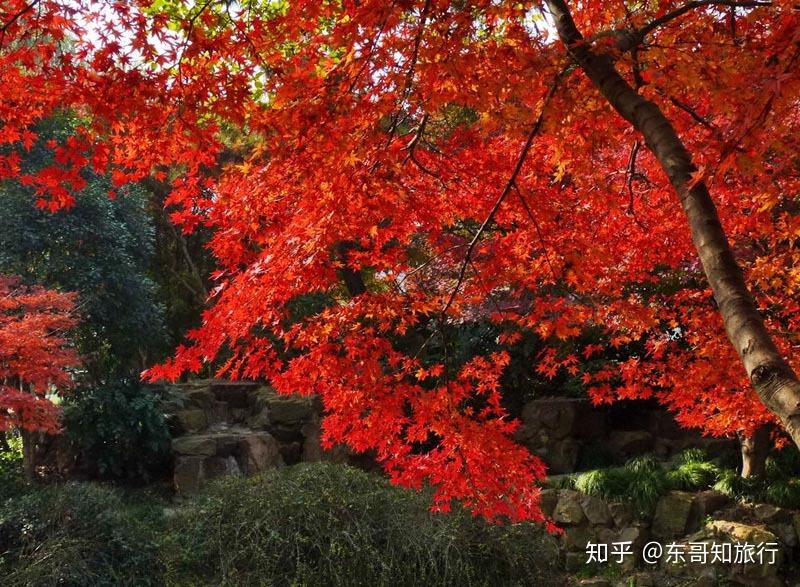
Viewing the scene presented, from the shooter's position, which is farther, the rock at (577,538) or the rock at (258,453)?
the rock at (258,453)

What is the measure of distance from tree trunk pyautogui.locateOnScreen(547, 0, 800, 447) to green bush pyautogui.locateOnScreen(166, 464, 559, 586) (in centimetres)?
396

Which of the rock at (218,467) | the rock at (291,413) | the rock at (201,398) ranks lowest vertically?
the rock at (218,467)

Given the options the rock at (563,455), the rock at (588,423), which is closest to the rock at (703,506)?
the rock at (563,455)

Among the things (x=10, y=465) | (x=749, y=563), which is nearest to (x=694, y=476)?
(x=749, y=563)

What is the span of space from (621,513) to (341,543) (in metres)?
3.00

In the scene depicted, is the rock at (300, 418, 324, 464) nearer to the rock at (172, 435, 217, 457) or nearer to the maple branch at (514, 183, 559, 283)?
the rock at (172, 435, 217, 457)

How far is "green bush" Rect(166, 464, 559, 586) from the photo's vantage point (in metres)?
5.82

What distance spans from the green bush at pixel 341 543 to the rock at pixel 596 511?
36.6 inches

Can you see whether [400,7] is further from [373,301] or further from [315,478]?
[315,478]

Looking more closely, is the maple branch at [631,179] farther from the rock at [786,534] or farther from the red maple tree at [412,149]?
the rock at [786,534]

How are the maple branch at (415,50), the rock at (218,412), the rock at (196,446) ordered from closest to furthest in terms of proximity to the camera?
the maple branch at (415,50), the rock at (196,446), the rock at (218,412)

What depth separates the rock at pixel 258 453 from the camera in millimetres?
9711

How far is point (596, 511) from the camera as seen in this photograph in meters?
7.28

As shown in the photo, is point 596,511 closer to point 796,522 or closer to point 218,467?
point 796,522
